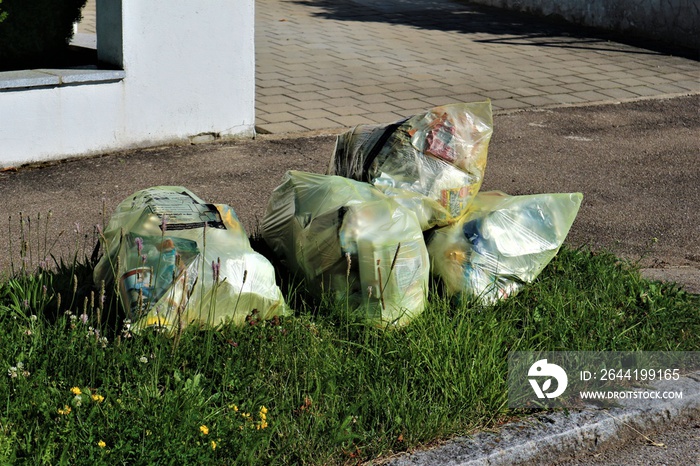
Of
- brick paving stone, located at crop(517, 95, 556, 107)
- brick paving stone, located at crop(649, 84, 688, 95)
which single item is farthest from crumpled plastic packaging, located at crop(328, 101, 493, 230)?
brick paving stone, located at crop(649, 84, 688, 95)

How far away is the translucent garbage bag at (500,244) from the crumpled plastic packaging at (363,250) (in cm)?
21

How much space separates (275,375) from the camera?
3.33 metres

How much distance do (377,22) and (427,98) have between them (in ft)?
15.3

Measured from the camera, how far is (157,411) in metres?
2.96

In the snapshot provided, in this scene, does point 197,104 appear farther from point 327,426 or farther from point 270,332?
point 327,426

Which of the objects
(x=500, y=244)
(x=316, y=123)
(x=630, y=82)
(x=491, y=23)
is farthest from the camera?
(x=491, y=23)

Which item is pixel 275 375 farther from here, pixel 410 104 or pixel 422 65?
pixel 422 65

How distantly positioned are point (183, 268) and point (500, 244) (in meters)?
1.39

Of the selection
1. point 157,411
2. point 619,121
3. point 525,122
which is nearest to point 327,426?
point 157,411

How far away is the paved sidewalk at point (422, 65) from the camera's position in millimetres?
8375

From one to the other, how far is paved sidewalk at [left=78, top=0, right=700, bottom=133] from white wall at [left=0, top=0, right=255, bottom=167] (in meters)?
0.66

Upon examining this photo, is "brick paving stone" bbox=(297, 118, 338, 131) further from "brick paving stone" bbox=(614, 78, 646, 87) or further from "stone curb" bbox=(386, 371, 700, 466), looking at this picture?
"stone curb" bbox=(386, 371, 700, 466)

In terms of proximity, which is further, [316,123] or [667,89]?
[667,89]

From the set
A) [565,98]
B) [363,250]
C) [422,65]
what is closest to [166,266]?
[363,250]
